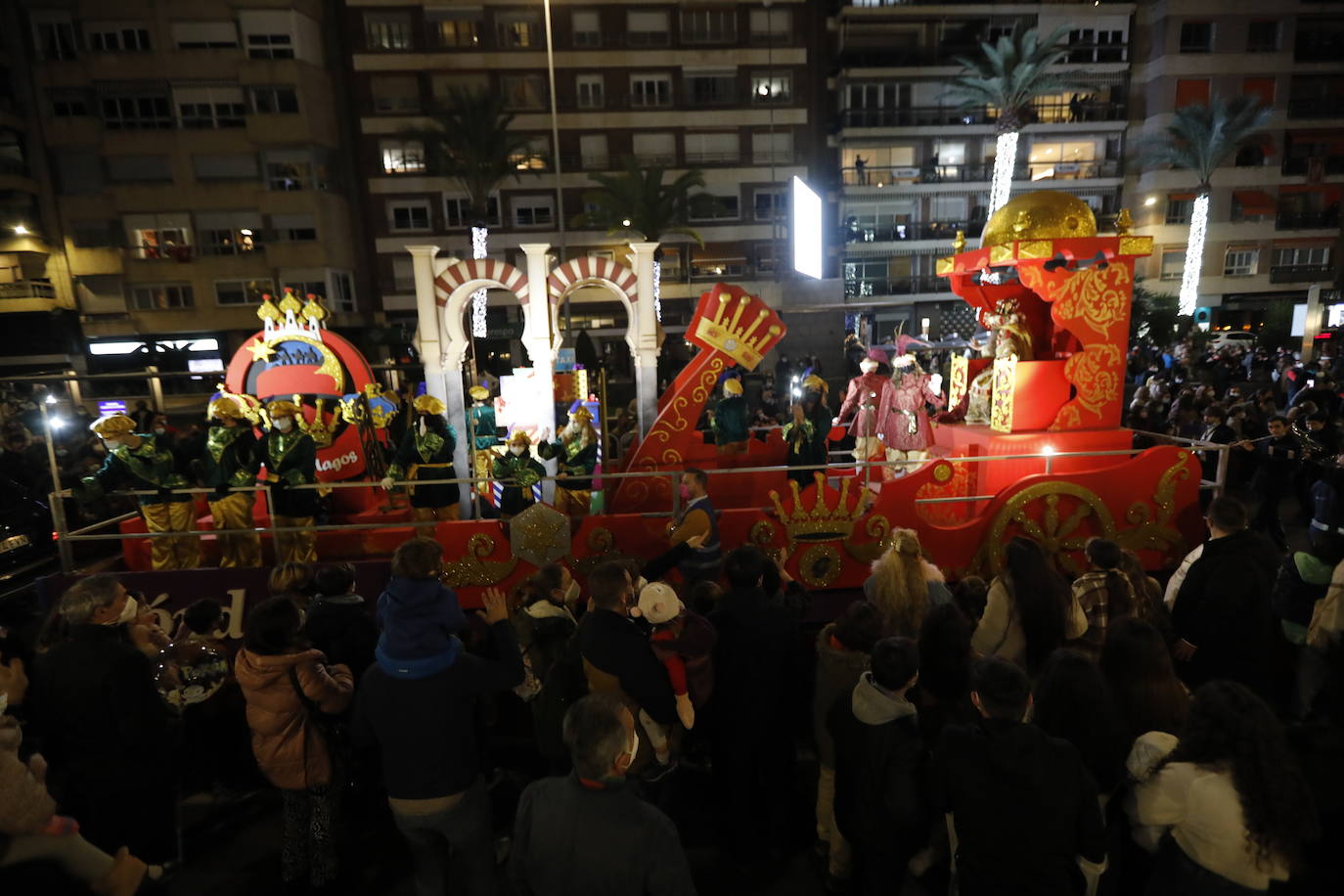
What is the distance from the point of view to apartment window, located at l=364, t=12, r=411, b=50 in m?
29.2

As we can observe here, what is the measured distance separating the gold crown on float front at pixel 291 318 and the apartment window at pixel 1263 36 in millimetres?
41698

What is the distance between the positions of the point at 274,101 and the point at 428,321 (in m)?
26.3

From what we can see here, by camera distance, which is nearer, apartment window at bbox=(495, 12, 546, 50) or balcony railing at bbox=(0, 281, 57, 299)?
balcony railing at bbox=(0, 281, 57, 299)

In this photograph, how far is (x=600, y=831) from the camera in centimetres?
218

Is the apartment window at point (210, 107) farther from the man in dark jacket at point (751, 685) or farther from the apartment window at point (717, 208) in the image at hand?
the man in dark jacket at point (751, 685)

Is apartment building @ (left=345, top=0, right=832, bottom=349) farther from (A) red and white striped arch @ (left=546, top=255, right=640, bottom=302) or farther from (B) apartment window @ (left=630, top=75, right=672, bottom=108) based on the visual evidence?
(A) red and white striped arch @ (left=546, top=255, right=640, bottom=302)

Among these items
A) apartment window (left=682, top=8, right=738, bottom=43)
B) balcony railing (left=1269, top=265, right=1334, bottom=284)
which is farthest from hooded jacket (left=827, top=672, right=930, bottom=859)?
balcony railing (left=1269, top=265, right=1334, bottom=284)

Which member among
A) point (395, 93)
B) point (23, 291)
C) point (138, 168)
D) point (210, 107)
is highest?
point (395, 93)

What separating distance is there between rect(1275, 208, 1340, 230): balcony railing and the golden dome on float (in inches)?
1406

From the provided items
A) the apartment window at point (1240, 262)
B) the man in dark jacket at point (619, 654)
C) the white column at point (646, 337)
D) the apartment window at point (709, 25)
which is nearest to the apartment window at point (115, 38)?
the apartment window at point (709, 25)

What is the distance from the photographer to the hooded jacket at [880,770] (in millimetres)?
2953

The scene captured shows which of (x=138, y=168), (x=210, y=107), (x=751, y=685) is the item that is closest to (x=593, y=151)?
(x=210, y=107)

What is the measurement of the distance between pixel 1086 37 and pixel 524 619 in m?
41.0

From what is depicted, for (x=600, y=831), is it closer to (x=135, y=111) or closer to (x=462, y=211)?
(x=462, y=211)
